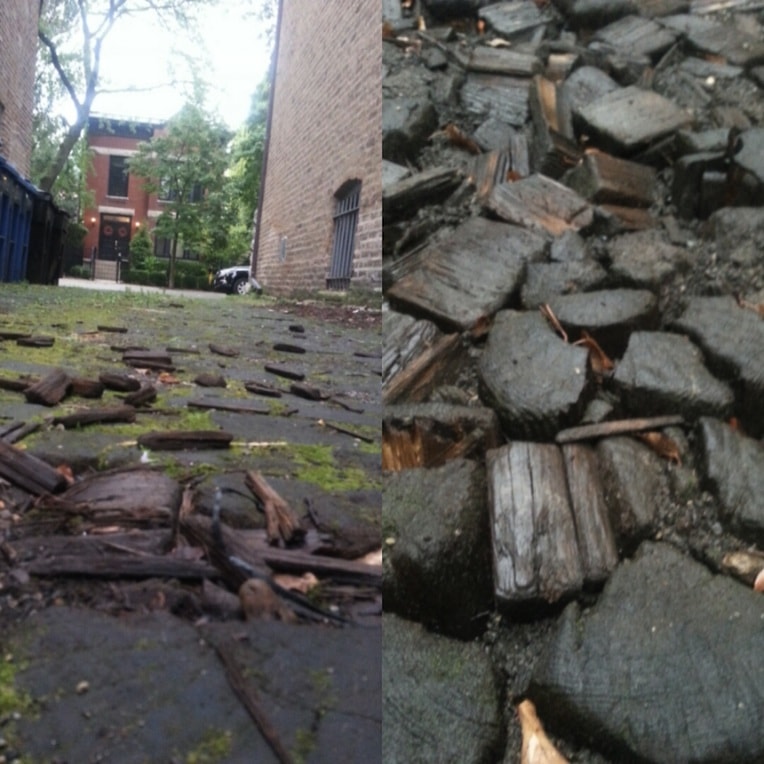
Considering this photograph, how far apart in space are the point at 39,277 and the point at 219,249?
0.27 metres

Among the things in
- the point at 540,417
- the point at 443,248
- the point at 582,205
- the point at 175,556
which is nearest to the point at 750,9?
the point at 582,205

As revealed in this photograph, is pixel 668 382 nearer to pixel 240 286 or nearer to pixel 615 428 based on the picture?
pixel 615 428

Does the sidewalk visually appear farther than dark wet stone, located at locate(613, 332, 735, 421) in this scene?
Yes

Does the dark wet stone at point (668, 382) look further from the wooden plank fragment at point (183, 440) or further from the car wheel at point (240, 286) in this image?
the car wheel at point (240, 286)

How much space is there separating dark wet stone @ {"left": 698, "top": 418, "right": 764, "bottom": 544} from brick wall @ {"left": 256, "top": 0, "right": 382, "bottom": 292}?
0.35m

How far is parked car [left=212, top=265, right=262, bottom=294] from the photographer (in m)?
1.30

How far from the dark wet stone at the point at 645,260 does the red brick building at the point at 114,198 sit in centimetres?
65

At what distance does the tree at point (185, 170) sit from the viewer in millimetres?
983

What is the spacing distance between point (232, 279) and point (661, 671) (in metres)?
1.19

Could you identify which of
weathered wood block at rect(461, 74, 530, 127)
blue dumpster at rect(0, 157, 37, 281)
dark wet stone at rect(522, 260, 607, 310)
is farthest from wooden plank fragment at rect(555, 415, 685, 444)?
blue dumpster at rect(0, 157, 37, 281)

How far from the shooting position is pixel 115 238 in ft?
3.32

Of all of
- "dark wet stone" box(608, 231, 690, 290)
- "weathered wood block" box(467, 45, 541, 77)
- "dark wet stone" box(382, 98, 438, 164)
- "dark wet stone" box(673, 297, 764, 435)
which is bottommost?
"dark wet stone" box(673, 297, 764, 435)

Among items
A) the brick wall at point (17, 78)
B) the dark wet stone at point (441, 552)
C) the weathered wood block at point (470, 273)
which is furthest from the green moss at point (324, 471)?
the brick wall at point (17, 78)

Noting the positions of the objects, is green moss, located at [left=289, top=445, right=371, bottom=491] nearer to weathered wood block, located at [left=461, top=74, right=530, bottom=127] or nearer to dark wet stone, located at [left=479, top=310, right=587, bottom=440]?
dark wet stone, located at [left=479, top=310, right=587, bottom=440]
